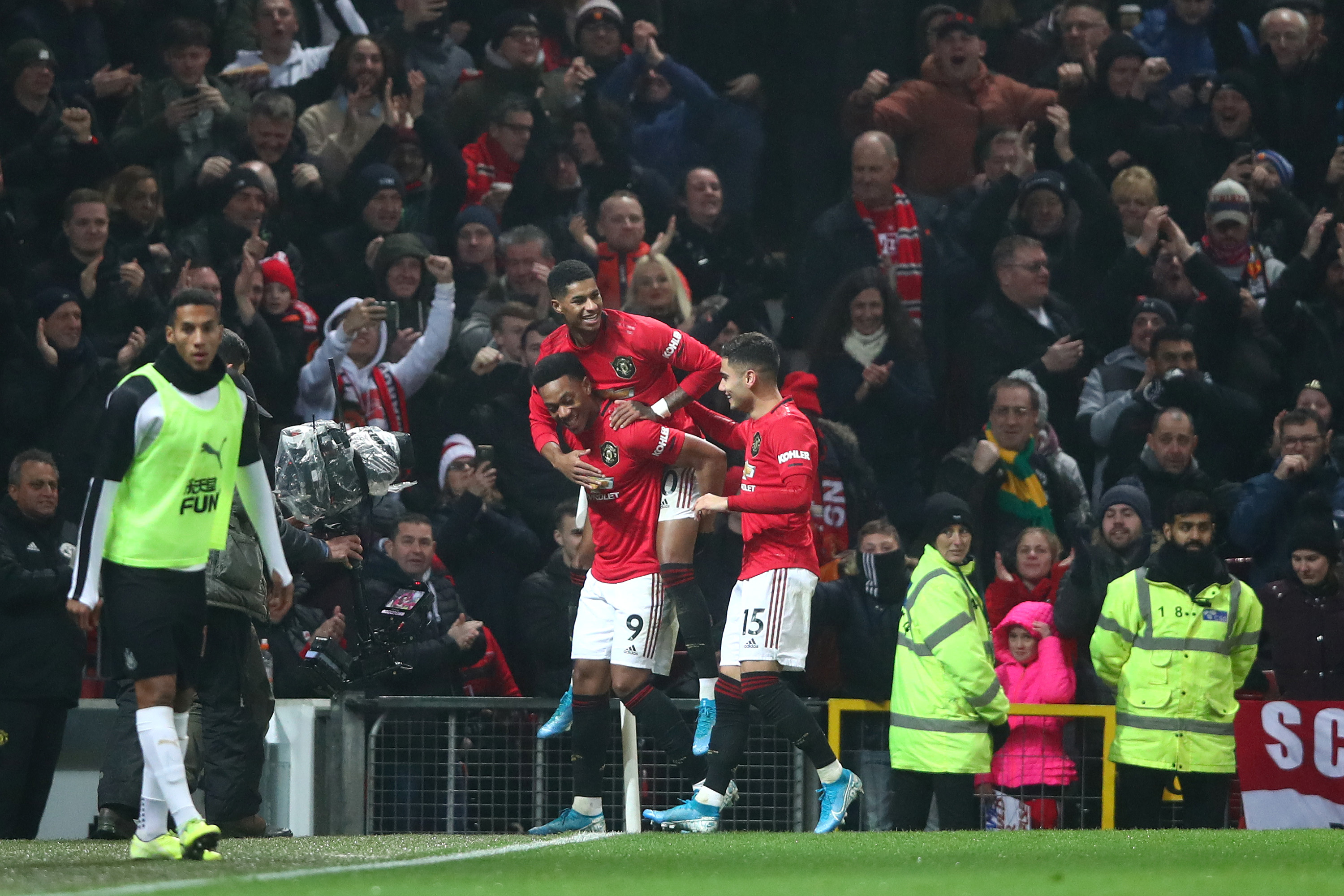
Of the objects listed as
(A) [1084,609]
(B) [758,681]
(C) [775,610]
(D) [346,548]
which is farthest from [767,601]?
(A) [1084,609]

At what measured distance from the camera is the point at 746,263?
40.9 feet

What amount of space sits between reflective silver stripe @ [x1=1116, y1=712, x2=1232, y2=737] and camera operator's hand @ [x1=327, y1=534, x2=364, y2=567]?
380 centimetres

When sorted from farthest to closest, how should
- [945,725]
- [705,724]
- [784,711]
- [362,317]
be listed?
[362,317]
[945,725]
[705,724]
[784,711]

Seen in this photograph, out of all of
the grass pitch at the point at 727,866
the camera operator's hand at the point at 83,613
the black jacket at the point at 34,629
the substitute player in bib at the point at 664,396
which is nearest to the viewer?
the grass pitch at the point at 727,866

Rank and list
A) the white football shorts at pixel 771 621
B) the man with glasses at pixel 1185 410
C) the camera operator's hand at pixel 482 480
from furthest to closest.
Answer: the man with glasses at pixel 1185 410, the camera operator's hand at pixel 482 480, the white football shorts at pixel 771 621

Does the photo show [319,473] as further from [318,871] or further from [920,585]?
[920,585]

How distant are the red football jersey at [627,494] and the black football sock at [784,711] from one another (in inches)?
26.5

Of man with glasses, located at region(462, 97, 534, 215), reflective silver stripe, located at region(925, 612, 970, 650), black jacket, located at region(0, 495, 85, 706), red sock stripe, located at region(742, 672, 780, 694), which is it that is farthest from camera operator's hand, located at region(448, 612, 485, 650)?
man with glasses, located at region(462, 97, 534, 215)

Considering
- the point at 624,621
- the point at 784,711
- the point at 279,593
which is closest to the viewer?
the point at 279,593

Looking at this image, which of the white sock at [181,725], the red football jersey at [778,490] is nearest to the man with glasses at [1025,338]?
the red football jersey at [778,490]

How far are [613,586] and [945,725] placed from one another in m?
1.81

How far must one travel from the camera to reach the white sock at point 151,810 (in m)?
6.48

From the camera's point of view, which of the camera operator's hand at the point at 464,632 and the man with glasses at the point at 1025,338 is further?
the man with glasses at the point at 1025,338

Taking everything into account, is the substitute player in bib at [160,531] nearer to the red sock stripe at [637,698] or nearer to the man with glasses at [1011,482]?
the red sock stripe at [637,698]
